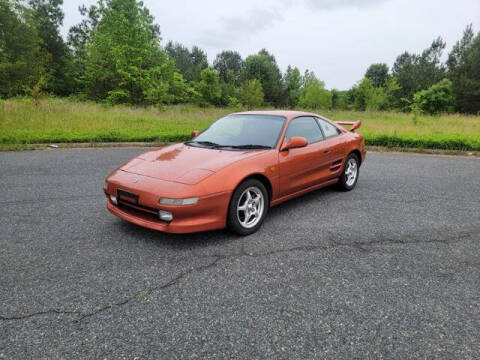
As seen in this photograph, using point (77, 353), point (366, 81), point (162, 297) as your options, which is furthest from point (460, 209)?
point (366, 81)

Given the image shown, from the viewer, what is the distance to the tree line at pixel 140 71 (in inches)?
1150

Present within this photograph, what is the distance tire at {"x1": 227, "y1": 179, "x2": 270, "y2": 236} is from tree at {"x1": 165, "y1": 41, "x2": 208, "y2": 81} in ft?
220

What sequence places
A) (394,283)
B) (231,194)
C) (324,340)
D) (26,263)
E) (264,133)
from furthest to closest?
(264,133) < (231,194) < (26,263) < (394,283) < (324,340)

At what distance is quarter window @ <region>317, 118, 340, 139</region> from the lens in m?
5.11

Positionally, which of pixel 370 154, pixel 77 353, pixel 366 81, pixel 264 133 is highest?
pixel 366 81

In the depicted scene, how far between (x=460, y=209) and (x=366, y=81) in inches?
1853

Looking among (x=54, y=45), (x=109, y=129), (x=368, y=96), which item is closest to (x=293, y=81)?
(x=368, y=96)

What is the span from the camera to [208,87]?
148 ft

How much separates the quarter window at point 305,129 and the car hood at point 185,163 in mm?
805

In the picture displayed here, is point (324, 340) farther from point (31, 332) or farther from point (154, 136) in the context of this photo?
point (154, 136)

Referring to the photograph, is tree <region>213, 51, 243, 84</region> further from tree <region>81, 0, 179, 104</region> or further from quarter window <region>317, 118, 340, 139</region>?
quarter window <region>317, 118, 340, 139</region>

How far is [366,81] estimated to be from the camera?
46781 mm

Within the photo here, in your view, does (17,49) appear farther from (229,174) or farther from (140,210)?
(229,174)

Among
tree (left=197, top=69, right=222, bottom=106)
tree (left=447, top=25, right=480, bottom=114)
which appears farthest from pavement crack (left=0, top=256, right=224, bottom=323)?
tree (left=447, top=25, right=480, bottom=114)
